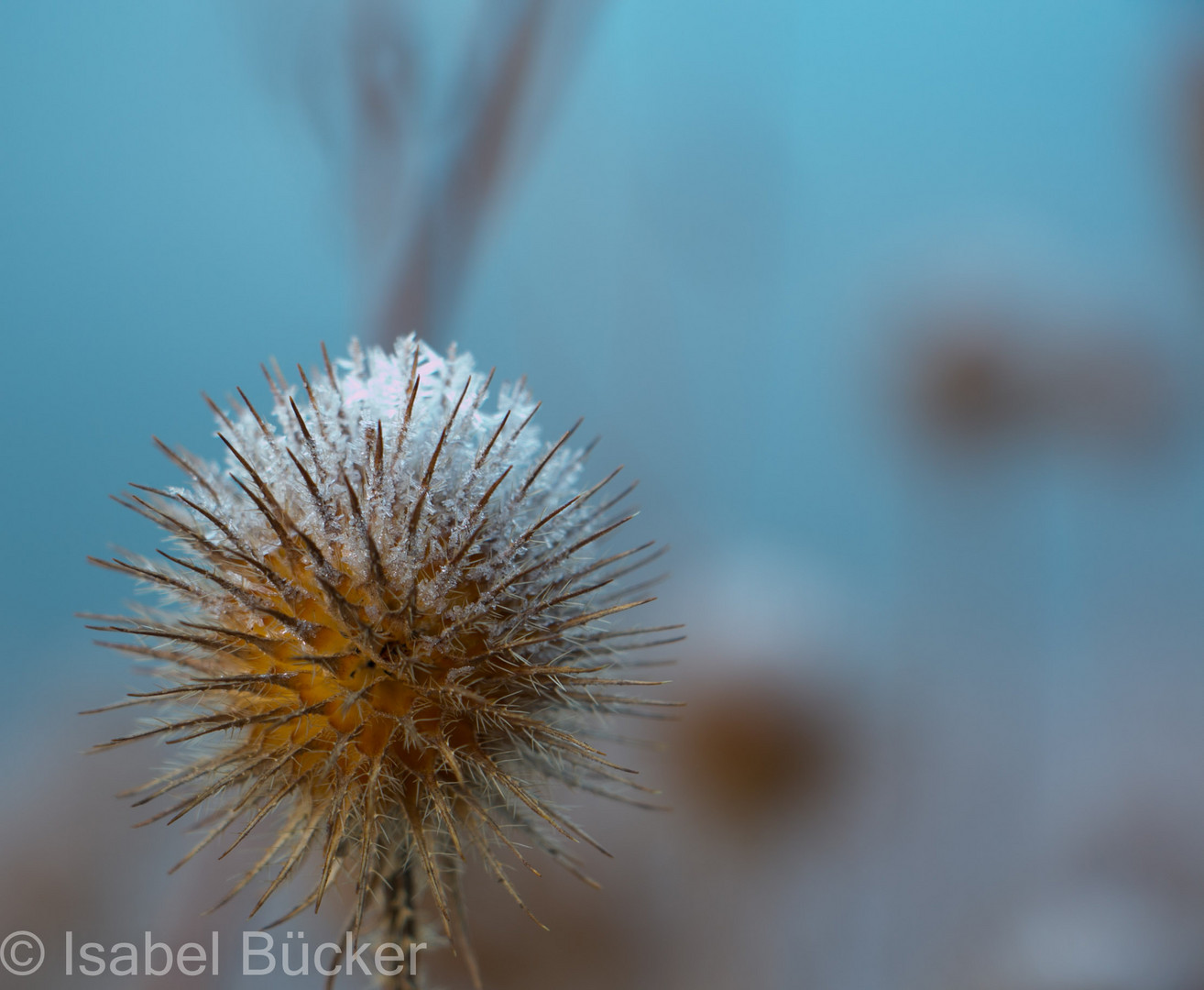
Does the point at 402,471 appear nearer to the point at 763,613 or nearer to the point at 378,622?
the point at 378,622

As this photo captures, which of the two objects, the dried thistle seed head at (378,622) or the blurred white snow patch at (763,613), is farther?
the blurred white snow patch at (763,613)

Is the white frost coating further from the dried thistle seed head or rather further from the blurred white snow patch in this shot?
the blurred white snow patch

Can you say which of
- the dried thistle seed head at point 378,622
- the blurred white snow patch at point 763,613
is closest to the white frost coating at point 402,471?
the dried thistle seed head at point 378,622

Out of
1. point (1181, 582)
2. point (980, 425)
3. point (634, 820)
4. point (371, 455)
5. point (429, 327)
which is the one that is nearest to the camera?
point (371, 455)

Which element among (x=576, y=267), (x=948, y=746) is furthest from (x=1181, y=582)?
(x=576, y=267)

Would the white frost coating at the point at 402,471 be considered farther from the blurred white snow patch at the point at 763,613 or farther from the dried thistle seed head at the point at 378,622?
the blurred white snow patch at the point at 763,613

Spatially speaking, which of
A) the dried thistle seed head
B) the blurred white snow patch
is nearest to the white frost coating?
the dried thistle seed head

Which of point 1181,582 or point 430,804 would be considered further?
point 1181,582

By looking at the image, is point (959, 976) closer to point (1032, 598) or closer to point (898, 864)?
point (898, 864)
